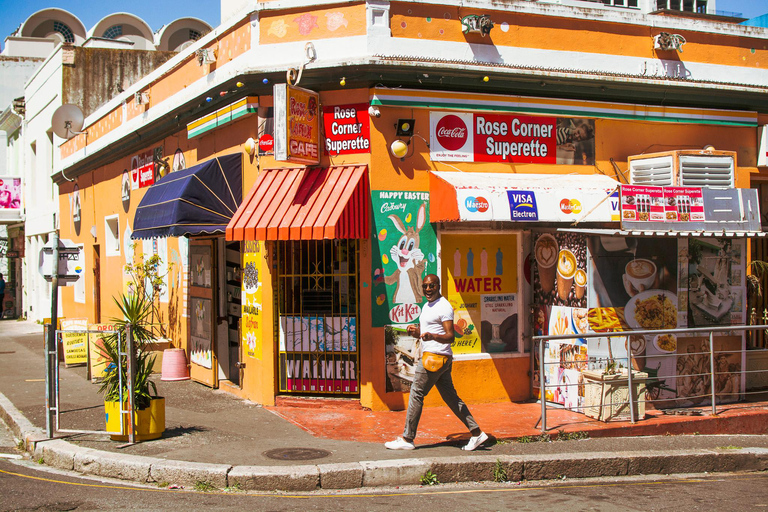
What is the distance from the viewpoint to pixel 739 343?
11.2 meters

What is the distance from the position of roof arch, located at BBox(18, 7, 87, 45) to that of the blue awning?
2813 centimetres

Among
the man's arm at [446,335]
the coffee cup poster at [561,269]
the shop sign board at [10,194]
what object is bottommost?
the man's arm at [446,335]

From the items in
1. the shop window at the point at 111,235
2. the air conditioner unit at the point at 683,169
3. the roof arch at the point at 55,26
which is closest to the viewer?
the air conditioner unit at the point at 683,169

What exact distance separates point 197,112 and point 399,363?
5.96 metres

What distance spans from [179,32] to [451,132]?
80.9 ft

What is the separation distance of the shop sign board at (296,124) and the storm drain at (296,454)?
12.8ft

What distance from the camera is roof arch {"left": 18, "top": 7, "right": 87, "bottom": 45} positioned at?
115 ft

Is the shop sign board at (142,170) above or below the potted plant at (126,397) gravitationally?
above

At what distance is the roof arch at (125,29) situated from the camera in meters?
31.6

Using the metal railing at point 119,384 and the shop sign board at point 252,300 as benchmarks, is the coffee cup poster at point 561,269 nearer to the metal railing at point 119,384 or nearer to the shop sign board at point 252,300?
the shop sign board at point 252,300

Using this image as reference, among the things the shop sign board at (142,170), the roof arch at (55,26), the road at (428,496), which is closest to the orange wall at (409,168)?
the shop sign board at (142,170)

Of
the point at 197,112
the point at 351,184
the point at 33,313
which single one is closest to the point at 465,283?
the point at 351,184

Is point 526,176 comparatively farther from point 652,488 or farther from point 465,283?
point 652,488

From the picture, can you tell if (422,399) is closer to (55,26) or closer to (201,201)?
(201,201)
